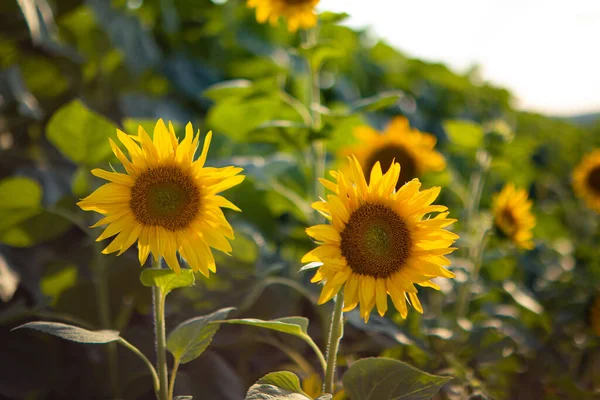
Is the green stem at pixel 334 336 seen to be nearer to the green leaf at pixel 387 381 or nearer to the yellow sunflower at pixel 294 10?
the green leaf at pixel 387 381

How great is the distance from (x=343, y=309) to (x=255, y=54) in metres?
2.01

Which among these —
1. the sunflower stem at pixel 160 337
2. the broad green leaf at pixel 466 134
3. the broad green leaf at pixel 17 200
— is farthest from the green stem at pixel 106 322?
the broad green leaf at pixel 466 134

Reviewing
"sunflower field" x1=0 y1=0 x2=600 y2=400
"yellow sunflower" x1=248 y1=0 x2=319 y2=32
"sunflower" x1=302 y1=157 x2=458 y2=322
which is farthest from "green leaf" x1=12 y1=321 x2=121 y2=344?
"yellow sunflower" x1=248 y1=0 x2=319 y2=32

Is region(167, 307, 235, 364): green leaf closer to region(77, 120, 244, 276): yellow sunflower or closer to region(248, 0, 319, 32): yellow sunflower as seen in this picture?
region(77, 120, 244, 276): yellow sunflower

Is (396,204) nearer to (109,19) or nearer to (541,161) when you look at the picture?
(109,19)

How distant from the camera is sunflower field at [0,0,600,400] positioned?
0.88m

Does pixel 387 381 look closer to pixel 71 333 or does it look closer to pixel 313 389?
pixel 313 389

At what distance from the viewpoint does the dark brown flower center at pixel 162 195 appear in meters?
0.88

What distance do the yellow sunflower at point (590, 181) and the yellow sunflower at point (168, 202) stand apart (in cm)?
217

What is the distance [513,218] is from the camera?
61.6 inches

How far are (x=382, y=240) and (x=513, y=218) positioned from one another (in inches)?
30.8

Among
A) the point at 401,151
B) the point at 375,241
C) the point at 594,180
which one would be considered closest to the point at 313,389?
the point at 375,241

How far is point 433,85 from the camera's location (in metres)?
4.10

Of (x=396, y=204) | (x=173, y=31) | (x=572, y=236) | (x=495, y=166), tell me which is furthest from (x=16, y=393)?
(x=572, y=236)
